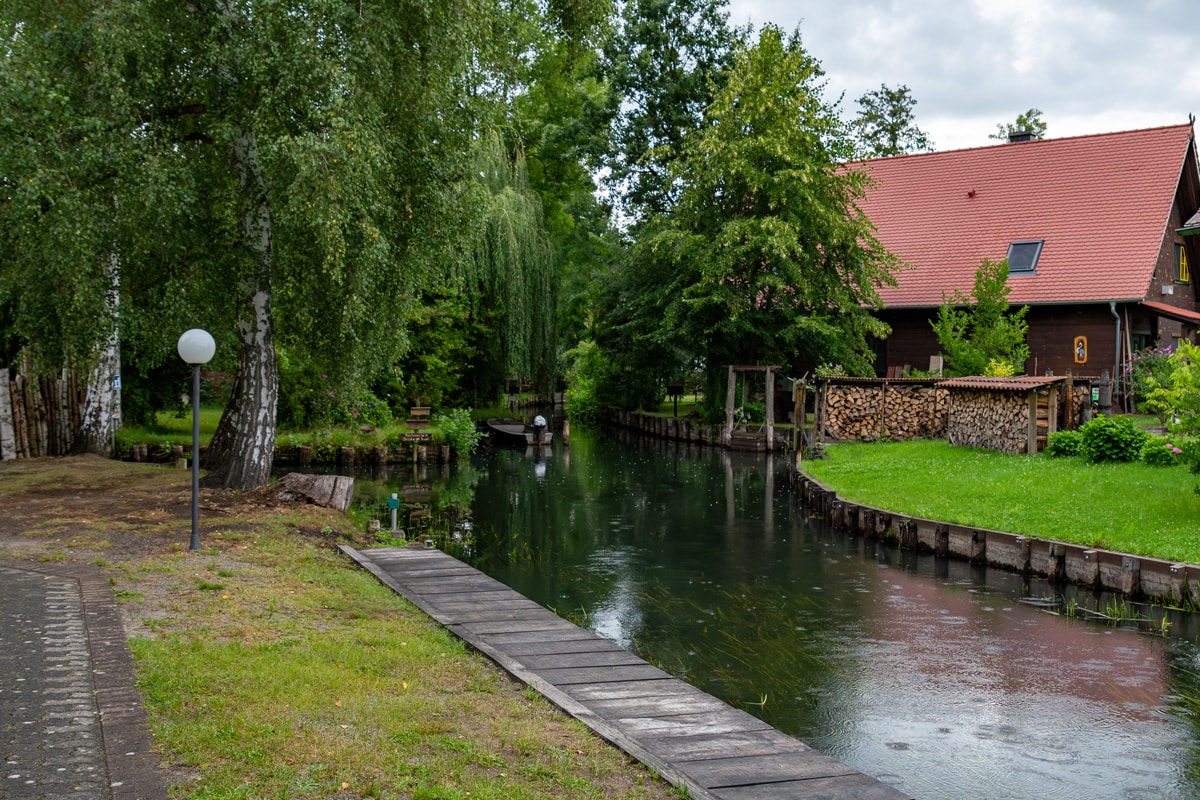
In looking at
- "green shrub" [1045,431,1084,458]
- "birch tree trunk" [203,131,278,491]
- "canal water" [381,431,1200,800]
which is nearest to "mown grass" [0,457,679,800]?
"canal water" [381,431,1200,800]

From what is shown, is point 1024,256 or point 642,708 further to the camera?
point 1024,256

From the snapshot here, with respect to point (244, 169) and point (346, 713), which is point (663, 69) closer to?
point (244, 169)

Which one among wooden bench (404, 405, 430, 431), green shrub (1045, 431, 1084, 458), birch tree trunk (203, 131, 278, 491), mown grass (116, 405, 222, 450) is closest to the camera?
birch tree trunk (203, 131, 278, 491)

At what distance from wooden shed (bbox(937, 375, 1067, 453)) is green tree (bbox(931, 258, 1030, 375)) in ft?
14.1

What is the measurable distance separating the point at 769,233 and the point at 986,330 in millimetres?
6760

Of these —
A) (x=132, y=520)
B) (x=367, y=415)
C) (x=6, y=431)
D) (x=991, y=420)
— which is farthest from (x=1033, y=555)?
(x=367, y=415)

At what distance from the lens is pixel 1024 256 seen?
3428 centimetres

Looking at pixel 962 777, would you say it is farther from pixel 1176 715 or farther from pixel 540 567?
pixel 540 567

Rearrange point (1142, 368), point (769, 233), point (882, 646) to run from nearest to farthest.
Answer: point (882, 646), point (1142, 368), point (769, 233)

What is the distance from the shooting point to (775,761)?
6230 mm

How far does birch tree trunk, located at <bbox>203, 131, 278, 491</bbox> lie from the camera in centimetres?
1591

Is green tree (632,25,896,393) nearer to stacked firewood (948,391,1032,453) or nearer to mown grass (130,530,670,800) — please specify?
stacked firewood (948,391,1032,453)

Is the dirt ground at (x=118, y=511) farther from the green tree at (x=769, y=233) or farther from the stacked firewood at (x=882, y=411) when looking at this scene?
the green tree at (x=769, y=233)

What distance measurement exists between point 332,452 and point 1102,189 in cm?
2556
